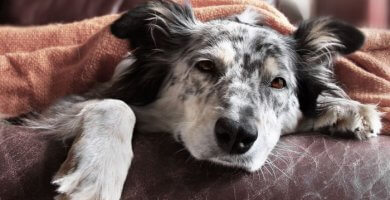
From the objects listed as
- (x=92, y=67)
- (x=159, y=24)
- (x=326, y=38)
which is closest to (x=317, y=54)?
(x=326, y=38)

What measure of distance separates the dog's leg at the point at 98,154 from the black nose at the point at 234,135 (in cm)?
21

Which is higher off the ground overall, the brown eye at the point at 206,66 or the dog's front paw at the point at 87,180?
the brown eye at the point at 206,66

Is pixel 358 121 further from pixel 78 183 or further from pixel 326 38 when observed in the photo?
pixel 78 183

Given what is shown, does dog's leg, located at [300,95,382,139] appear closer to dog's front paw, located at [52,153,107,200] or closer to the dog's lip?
the dog's lip

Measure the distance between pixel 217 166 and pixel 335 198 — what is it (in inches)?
10.8

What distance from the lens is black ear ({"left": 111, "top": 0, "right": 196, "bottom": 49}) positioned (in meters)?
1.48

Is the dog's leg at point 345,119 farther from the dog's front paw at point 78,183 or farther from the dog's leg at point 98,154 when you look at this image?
the dog's front paw at point 78,183

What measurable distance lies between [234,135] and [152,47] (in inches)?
23.2

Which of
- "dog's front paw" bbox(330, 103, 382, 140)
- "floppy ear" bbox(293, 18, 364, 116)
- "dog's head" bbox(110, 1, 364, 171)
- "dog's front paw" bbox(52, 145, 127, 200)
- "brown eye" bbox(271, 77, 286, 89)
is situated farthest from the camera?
"floppy ear" bbox(293, 18, 364, 116)

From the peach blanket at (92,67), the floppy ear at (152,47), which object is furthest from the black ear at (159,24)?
the peach blanket at (92,67)

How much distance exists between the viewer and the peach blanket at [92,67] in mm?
1562

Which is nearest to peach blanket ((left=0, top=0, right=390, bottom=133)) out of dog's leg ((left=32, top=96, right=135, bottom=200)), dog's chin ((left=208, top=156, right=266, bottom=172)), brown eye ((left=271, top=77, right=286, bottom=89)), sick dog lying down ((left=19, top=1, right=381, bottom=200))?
sick dog lying down ((left=19, top=1, right=381, bottom=200))

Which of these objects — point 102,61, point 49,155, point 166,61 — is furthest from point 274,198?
point 102,61

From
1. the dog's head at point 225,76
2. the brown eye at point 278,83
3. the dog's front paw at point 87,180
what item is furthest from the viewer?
the brown eye at point 278,83
